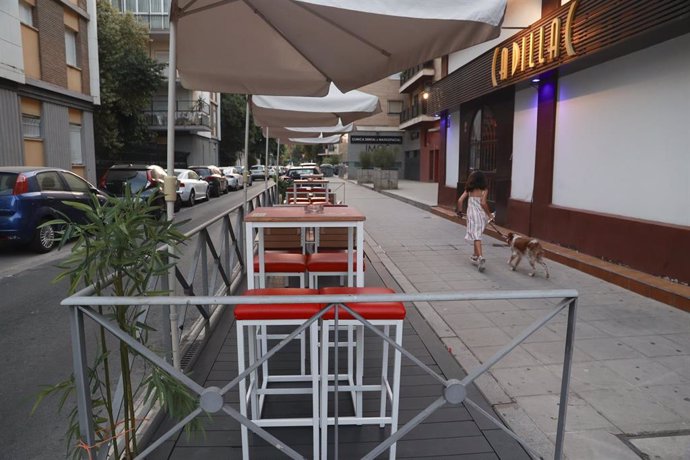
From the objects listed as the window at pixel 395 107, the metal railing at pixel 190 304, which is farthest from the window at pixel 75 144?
the window at pixel 395 107

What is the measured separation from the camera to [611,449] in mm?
3092

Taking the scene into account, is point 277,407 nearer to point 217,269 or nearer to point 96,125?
point 217,269

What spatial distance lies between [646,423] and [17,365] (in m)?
5.07

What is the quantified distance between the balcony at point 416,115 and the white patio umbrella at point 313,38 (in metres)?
28.5

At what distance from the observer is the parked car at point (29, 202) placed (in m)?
9.04

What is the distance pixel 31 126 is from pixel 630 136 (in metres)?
17.1

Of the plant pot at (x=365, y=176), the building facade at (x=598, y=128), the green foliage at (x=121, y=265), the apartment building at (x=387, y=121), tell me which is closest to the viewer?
the green foliage at (x=121, y=265)

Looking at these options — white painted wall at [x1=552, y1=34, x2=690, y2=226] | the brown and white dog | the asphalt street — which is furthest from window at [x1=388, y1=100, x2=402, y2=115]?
the asphalt street

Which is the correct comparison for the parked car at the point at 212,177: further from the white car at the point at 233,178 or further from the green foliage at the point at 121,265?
the green foliage at the point at 121,265

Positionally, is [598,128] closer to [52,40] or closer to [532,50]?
[532,50]

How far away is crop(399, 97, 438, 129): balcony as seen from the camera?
34.6 m

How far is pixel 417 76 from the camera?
35594 mm

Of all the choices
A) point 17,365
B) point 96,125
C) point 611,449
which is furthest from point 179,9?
point 96,125

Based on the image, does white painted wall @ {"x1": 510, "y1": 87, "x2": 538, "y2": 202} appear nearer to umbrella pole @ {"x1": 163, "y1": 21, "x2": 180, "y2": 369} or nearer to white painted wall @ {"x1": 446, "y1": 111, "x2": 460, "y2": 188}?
white painted wall @ {"x1": 446, "y1": 111, "x2": 460, "y2": 188}
